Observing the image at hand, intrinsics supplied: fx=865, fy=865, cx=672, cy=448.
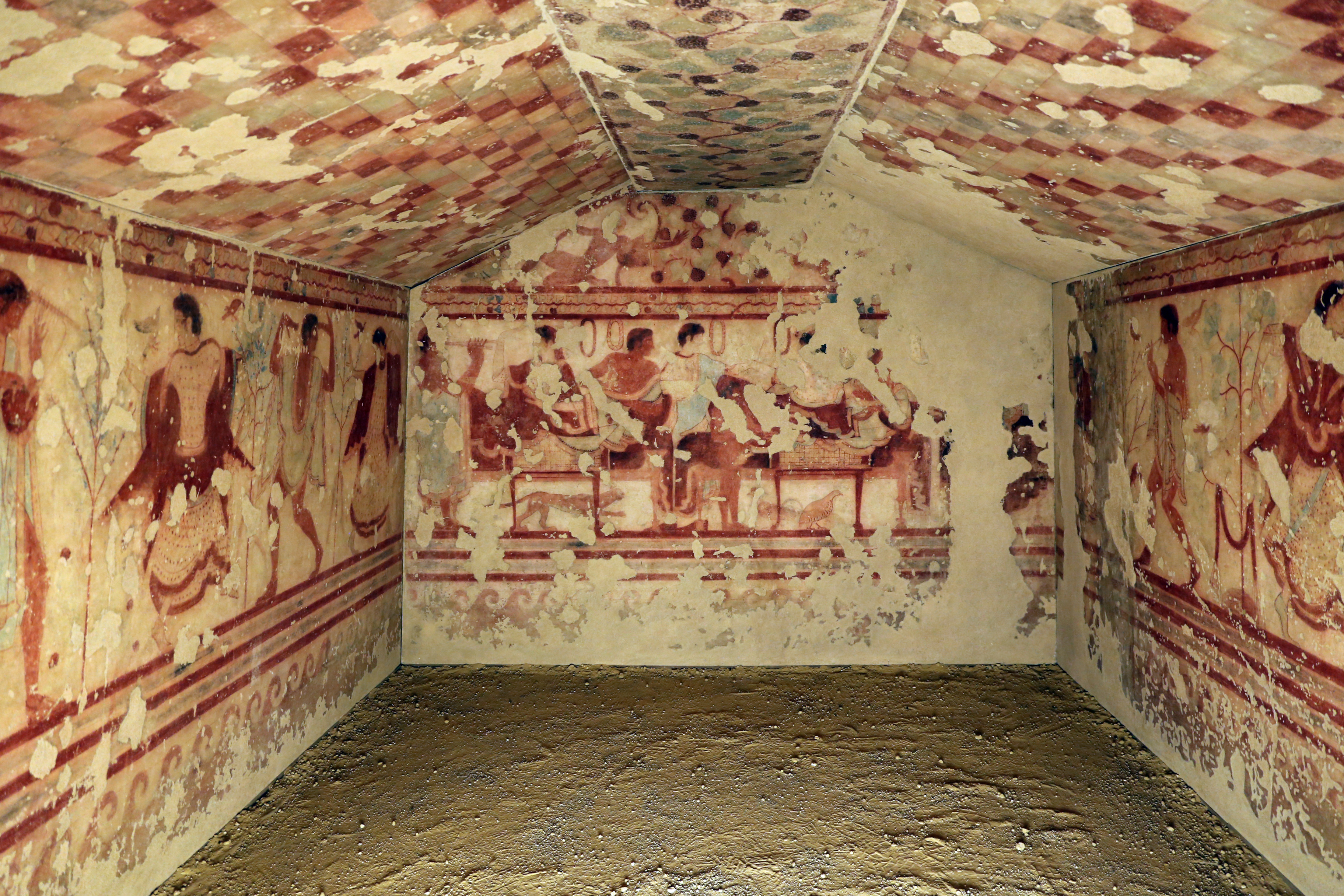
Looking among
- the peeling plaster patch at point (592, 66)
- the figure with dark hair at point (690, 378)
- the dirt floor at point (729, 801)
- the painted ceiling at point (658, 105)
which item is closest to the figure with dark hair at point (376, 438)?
the painted ceiling at point (658, 105)

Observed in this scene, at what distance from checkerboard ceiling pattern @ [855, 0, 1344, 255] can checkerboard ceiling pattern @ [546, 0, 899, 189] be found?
0.15 meters

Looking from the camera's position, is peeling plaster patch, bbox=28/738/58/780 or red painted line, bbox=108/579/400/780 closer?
peeling plaster patch, bbox=28/738/58/780

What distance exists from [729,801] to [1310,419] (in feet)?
6.25

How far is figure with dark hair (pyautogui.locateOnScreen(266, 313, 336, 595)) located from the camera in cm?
277

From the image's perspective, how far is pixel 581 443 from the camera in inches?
150

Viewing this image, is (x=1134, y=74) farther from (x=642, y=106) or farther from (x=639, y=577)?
(x=639, y=577)

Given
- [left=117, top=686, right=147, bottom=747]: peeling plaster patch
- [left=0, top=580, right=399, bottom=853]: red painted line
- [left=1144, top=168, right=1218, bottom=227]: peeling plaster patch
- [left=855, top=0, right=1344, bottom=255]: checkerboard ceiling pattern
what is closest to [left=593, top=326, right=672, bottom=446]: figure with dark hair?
[left=0, top=580, right=399, bottom=853]: red painted line

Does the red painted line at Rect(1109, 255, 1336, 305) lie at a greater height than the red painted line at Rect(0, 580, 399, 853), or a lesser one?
greater

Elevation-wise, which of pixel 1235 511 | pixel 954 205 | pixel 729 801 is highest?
pixel 954 205

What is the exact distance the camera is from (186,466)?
231 cm

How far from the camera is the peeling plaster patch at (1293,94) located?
5.00 ft

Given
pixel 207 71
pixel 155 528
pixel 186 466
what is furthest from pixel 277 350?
pixel 207 71

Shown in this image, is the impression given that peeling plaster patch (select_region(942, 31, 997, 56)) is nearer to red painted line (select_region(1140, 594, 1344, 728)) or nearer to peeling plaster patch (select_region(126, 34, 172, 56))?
peeling plaster patch (select_region(126, 34, 172, 56))

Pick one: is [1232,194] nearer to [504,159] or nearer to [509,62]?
[509,62]
